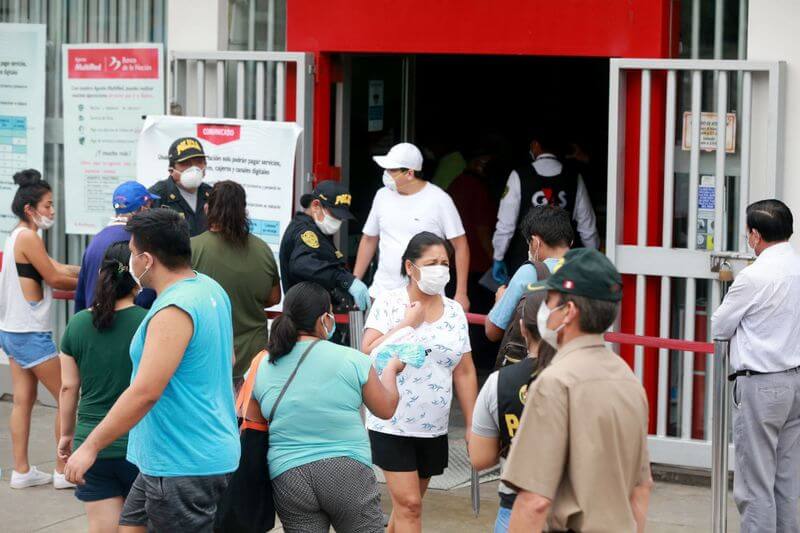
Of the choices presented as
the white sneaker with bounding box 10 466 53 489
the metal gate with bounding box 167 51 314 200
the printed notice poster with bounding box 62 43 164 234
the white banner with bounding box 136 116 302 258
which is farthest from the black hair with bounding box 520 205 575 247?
the printed notice poster with bounding box 62 43 164 234

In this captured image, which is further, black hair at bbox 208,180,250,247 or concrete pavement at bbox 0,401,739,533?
concrete pavement at bbox 0,401,739,533

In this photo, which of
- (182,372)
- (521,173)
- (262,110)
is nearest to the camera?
(182,372)

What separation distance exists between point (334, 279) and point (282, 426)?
2514 mm

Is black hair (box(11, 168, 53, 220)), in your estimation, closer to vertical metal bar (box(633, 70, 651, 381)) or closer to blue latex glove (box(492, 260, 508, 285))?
blue latex glove (box(492, 260, 508, 285))

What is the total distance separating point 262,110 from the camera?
882 cm

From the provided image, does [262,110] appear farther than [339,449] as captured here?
Yes

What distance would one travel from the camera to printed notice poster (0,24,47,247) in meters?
9.63

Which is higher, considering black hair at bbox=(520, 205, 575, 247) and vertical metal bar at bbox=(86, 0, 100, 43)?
vertical metal bar at bbox=(86, 0, 100, 43)

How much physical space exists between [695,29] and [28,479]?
4743 mm

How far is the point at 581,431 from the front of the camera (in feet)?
11.9

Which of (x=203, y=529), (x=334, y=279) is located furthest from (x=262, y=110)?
(x=203, y=529)

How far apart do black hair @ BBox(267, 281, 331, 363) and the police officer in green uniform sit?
9.09ft

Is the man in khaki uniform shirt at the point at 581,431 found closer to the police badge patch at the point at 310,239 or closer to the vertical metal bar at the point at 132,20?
the police badge patch at the point at 310,239

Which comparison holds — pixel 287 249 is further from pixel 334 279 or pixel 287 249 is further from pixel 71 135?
pixel 71 135
